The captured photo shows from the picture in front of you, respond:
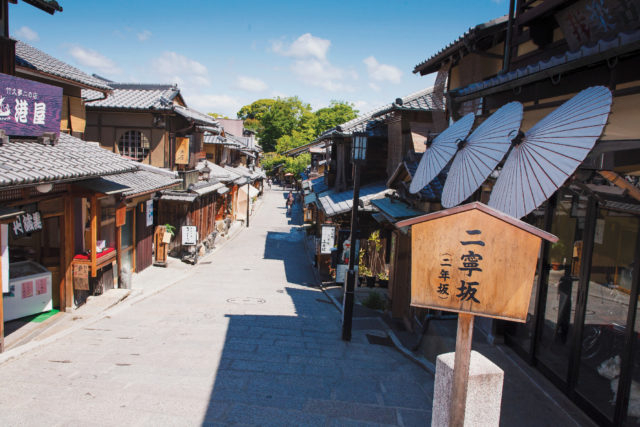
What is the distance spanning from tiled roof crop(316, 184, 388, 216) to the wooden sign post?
42.7 ft

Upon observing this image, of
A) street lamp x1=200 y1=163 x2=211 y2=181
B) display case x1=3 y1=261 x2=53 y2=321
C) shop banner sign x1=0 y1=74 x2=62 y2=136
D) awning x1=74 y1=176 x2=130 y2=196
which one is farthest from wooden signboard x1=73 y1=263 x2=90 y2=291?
street lamp x1=200 y1=163 x2=211 y2=181

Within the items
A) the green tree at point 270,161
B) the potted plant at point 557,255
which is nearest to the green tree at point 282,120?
the green tree at point 270,161

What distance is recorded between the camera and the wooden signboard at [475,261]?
3.81 meters

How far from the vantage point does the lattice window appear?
2050 cm

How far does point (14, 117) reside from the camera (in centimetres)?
950

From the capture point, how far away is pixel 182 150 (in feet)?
70.5

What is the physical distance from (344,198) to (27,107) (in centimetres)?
1293

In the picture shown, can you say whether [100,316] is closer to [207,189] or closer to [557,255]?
[557,255]

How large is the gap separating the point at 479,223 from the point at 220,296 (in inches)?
506

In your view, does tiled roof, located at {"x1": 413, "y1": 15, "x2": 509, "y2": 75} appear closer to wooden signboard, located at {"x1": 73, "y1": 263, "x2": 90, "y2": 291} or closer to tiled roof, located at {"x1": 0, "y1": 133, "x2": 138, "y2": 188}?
tiled roof, located at {"x1": 0, "y1": 133, "x2": 138, "y2": 188}

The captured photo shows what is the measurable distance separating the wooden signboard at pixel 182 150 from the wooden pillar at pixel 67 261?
10.1 meters

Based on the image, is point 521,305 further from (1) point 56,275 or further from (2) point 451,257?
(1) point 56,275

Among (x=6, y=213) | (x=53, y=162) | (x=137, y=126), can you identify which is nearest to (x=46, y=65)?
(x=53, y=162)

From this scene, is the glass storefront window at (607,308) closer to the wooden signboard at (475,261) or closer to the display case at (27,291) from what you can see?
the wooden signboard at (475,261)
